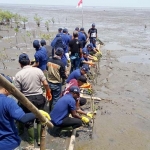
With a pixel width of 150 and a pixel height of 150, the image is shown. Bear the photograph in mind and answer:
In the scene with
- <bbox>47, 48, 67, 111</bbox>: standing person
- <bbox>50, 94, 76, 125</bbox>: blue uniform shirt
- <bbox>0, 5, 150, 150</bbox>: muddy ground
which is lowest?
<bbox>0, 5, 150, 150</bbox>: muddy ground

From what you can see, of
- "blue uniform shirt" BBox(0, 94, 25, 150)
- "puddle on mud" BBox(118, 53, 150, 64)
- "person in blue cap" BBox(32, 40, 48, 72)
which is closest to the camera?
"blue uniform shirt" BBox(0, 94, 25, 150)

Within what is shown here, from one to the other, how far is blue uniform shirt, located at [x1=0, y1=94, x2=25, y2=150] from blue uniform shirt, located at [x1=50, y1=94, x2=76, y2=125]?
200 centimetres

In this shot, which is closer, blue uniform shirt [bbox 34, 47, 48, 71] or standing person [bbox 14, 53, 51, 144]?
standing person [bbox 14, 53, 51, 144]

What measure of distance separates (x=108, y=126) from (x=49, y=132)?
1.54 meters

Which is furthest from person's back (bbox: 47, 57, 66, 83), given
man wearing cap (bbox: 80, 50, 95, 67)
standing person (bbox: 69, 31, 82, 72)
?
man wearing cap (bbox: 80, 50, 95, 67)

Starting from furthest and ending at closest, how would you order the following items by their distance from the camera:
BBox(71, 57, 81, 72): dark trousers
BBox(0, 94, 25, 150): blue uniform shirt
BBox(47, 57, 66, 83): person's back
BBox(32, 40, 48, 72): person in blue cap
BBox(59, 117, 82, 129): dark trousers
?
BBox(71, 57, 81, 72): dark trousers, BBox(32, 40, 48, 72): person in blue cap, BBox(47, 57, 66, 83): person's back, BBox(59, 117, 82, 129): dark trousers, BBox(0, 94, 25, 150): blue uniform shirt

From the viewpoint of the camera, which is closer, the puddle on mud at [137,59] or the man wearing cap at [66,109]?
the man wearing cap at [66,109]

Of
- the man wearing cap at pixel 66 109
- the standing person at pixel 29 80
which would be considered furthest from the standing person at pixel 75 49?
the standing person at pixel 29 80

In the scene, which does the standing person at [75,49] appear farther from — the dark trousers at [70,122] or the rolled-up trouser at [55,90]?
the dark trousers at [70,122]

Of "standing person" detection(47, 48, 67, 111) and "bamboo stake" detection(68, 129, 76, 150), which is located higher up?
"standing person" detection(47, 48, 67, 111)

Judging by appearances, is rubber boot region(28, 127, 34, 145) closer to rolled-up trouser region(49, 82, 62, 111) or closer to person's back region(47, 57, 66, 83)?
rolled-up trouser region(49, 82, 62, 111)

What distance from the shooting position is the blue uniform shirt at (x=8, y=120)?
2912mm

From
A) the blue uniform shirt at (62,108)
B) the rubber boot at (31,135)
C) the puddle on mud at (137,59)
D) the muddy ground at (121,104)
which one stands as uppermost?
the blue uniform shirt at (62,108)

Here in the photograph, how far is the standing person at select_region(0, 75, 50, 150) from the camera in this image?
291 cm
